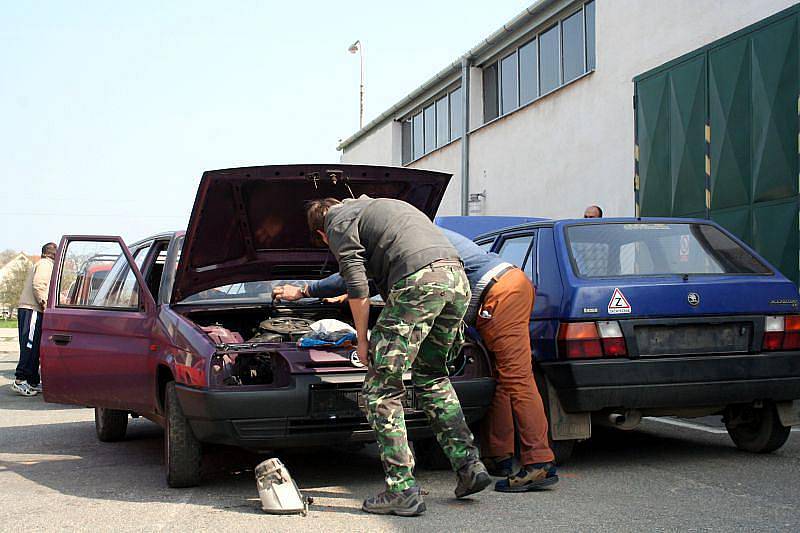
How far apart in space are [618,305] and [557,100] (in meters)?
12.4

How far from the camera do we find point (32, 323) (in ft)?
36.4

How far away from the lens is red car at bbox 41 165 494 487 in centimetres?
500

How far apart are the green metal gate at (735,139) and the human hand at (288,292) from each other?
6.06 meters

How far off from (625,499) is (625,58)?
11296mm

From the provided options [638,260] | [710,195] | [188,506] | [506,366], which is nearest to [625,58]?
[710,195]

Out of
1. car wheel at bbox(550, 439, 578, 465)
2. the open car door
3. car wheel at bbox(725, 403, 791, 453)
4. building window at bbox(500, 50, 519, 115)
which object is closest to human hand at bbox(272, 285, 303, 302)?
the open car door

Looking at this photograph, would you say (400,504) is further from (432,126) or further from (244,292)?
(432,126)

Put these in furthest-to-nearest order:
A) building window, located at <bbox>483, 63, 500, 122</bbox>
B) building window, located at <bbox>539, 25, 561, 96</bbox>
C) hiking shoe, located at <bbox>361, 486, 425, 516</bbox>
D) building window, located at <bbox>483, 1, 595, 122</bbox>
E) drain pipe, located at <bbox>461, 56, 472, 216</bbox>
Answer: drain pipe, located at <bbox>461, 56, 472, 216</bbox> → building window, located at <bbox>483, 63, 500, 122</bbox> → building window, located at <bbox>539, 25, 561, 96</bbox> → building window, located at <bbox>483, 1, 595, 122</bbox> → hiking shoe, located at <bbox>361, 486, 425, 516</bbox>

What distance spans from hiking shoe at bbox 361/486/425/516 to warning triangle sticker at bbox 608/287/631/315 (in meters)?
1.60

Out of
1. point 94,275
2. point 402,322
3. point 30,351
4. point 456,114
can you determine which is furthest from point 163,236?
point 456,114

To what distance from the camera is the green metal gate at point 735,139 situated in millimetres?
9984

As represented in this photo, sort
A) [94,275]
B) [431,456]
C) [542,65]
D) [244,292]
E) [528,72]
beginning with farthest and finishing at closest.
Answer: [528,72]
[542,65]
[94,275]
[244,292]
[431,456]

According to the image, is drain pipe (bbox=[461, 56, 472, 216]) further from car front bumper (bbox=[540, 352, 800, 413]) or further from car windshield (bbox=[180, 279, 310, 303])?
car front bumper (bbox=[540, 352, 800, 413])

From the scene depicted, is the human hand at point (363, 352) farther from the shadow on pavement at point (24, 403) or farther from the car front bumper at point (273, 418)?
the shadow on pavement at point (24, 403)
